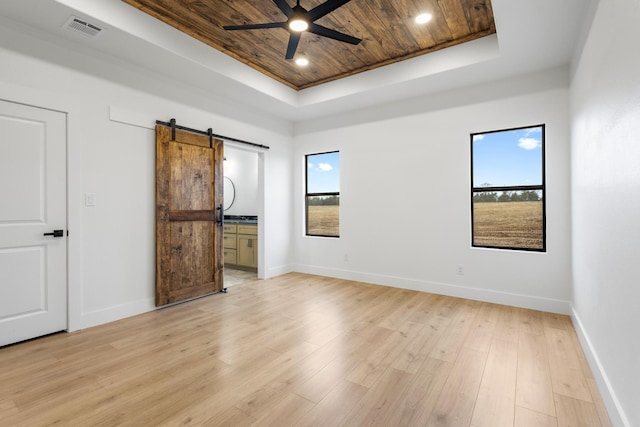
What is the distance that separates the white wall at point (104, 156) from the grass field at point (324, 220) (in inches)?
101

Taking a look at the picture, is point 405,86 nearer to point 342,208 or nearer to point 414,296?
point 342,208

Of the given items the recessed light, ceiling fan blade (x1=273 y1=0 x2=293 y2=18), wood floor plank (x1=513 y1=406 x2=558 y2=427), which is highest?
the recessed light

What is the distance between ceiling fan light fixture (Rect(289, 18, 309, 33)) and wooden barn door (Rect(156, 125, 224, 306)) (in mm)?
2006

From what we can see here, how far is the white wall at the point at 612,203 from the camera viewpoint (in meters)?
1.43

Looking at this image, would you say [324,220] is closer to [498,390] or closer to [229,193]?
[229,193]

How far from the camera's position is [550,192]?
345cm

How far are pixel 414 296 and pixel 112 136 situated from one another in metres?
4.10

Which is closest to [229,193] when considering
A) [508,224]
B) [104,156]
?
[104,156]

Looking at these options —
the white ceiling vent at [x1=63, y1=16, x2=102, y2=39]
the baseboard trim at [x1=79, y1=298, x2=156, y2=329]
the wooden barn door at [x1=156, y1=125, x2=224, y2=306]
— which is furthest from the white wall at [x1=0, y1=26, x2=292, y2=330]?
the white ceiling vent at [x1=63, y1=16, x2=102, y2=39]

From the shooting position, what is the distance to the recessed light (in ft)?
9.79

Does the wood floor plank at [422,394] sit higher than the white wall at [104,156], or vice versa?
the white wall at [104,156]

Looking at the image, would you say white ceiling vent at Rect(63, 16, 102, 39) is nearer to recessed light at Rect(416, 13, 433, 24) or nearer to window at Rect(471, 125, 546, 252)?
recessed light at Rect(416, 13, 433, 24)

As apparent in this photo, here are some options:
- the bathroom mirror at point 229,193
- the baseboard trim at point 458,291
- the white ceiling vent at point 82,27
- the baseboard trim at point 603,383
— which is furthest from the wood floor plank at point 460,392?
the bathroom mirror at point 229,193

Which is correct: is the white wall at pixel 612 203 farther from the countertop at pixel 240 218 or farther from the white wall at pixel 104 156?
the countertop at pixel 240 218
